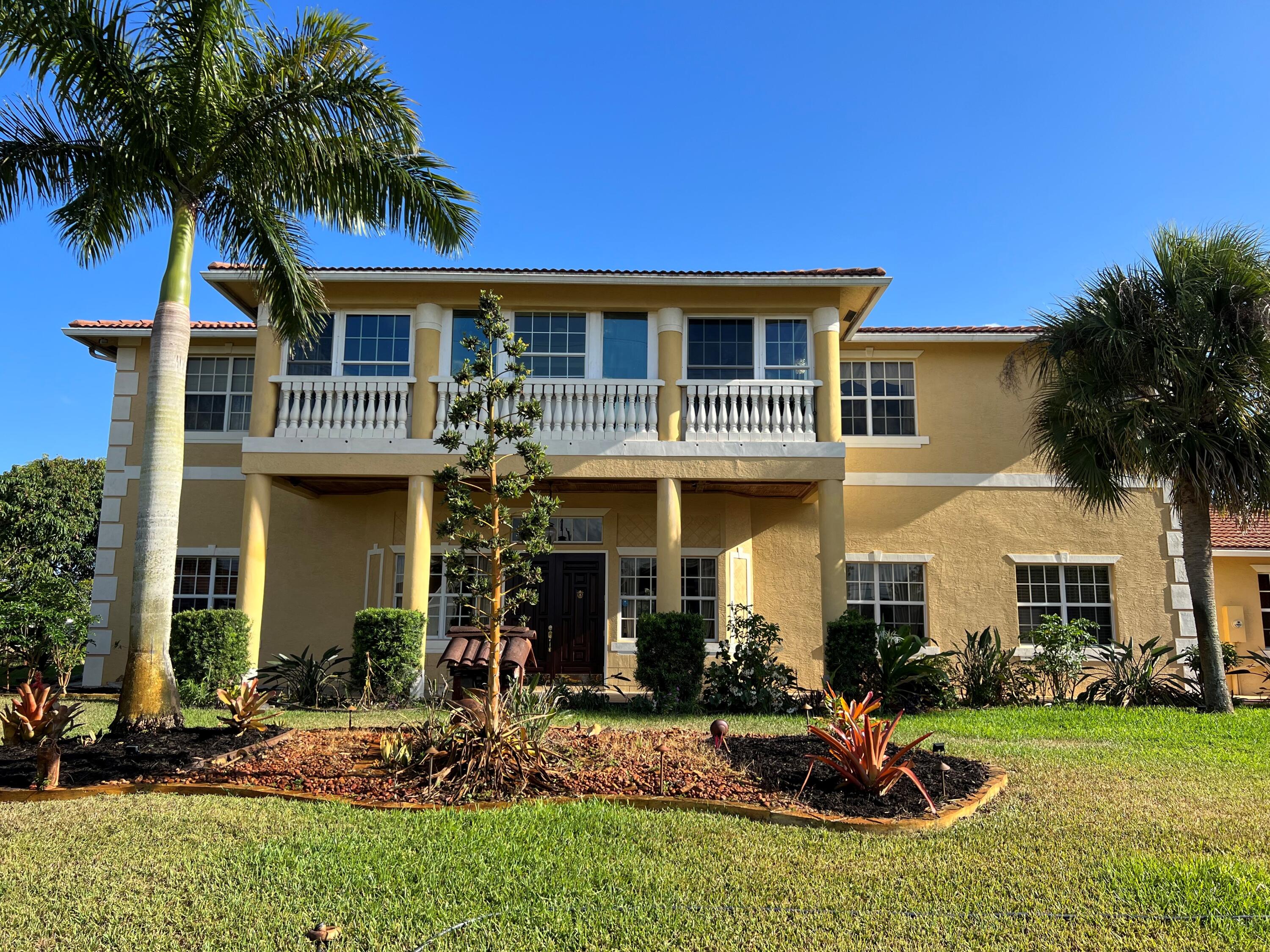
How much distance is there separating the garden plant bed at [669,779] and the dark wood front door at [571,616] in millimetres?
6994

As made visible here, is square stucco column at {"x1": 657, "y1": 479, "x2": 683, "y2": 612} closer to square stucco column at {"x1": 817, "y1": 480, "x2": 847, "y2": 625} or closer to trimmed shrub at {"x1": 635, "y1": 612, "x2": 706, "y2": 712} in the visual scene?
trimmed shrub at {"x1": 635, "y1": 612, "x2": 706, "y2": 712}

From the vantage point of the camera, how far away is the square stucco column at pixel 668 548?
12828mm

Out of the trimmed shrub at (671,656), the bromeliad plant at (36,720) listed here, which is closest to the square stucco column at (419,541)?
the trimmed shrub at (671,656)

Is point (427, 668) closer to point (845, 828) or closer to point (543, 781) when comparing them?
point (543, 781)

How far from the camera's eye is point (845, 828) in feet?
17.8

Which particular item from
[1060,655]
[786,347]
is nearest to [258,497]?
[786,347]

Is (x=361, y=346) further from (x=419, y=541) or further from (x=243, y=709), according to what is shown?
(x=243, y=709)

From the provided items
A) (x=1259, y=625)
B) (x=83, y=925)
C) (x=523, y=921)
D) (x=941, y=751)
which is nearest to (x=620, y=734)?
(x=941, y=751)

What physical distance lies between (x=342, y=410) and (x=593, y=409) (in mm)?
3780

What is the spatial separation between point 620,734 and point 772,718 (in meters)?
3.16

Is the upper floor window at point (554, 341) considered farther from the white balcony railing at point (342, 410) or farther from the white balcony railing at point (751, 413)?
the white balcony railing at point (342, 410)

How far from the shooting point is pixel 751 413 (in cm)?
1361

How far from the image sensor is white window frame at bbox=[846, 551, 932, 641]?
1480 centimetres

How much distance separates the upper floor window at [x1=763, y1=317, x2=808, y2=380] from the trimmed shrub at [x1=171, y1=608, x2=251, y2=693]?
340 inches
